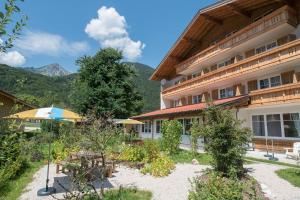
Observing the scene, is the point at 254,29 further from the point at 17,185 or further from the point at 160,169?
the point at 17,185

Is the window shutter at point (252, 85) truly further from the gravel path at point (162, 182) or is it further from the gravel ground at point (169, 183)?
the gravel path at point (162, 182)

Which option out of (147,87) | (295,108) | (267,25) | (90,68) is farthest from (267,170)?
(147,87)

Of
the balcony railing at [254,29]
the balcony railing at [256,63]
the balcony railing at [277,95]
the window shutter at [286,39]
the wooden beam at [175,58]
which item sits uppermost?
the wooden beam at [175,58]

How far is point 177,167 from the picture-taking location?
11961 mm

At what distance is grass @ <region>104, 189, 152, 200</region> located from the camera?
6.87 m

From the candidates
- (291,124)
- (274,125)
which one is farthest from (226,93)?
(291,124)

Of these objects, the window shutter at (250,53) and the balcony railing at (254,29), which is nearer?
the balcony railing at (254,29)

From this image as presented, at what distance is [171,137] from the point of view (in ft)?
54.6

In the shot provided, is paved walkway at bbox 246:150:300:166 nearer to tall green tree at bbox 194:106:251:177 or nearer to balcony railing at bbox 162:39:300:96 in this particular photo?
balcony railing at bbox 162:39:300:96

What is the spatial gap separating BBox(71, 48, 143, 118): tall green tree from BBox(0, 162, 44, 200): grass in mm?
24466

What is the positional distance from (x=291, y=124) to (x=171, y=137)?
8.30 m

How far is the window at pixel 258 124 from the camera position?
57.9 feet

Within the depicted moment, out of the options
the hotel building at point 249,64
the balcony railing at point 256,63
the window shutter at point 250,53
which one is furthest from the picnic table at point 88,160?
the window shutter at point 250,53

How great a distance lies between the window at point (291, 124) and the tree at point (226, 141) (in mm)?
9002
